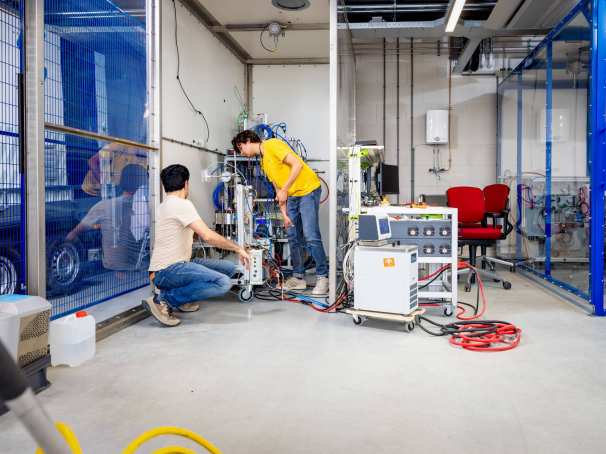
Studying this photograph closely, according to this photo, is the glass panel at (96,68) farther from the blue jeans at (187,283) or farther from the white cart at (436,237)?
the white cart at (436,237)

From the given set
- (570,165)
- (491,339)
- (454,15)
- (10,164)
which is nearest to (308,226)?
(491,339)

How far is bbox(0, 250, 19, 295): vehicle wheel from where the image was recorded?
2.39 meters

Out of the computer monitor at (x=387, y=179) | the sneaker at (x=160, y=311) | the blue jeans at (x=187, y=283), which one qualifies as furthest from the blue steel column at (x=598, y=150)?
the sneaker at (x=160, y=311)

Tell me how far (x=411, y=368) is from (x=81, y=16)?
9.12 feet

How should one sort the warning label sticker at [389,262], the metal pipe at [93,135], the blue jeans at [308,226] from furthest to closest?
the blue jeans at [308,226], the warning label sticker at [389,262], the metal pipe at [93,135]

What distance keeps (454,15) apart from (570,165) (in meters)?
3.16

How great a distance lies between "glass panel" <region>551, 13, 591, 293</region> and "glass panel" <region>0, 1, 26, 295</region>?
5040 millimetres

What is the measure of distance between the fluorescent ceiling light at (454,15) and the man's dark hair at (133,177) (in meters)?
3.16

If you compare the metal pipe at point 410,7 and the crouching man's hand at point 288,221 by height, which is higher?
the metal pipe at point 410,7

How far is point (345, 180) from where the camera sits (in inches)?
194

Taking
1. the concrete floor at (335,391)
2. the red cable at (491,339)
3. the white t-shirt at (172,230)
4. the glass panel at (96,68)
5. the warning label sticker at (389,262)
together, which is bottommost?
the concrete floor at (335,391)

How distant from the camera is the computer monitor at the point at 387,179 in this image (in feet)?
14.5

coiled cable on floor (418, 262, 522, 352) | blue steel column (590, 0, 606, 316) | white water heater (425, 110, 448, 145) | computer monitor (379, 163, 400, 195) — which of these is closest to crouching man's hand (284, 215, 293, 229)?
computer monitor (379, 163, 400, 195)

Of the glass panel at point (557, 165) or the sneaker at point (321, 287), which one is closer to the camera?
the sneaker at point (321, 287)
